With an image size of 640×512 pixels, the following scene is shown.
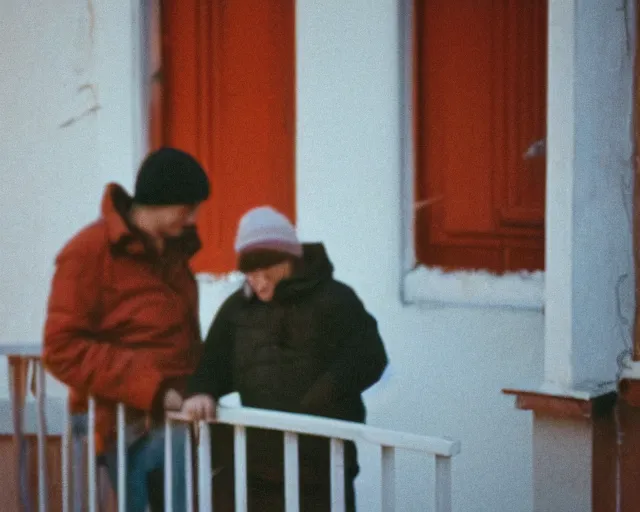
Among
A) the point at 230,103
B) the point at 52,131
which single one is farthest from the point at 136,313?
the point at 52,131

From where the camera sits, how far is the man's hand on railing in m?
3.35

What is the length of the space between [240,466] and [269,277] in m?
0.56

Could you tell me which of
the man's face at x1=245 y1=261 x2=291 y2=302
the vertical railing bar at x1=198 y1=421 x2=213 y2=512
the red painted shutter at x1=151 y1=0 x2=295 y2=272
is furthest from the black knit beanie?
the red painted shutter at x1=151 y1=0 x2=295 y2=272

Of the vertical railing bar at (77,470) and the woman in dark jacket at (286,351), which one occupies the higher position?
the woman in dark jacket at (286,351)

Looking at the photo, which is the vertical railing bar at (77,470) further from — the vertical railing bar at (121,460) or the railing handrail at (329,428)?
the railing handrail at (329,428)

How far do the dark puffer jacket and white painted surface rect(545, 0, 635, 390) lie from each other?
675 mm

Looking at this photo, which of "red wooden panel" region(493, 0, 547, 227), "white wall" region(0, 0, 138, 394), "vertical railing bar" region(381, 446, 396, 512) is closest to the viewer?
"vertical railing bar" region(381, 446, 396, 512)

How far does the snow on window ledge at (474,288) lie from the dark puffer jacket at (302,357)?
1081 millimetres

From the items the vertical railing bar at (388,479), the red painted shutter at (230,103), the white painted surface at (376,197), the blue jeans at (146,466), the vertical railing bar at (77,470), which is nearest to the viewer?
the vertical railing bar at (388,479)

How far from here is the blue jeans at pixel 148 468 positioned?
354cm

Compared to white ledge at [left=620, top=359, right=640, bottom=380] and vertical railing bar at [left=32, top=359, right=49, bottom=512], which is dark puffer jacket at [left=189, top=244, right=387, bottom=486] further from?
white ledge at [left=620, top=359, right=640, bottom=380]

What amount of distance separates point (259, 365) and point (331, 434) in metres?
0.43

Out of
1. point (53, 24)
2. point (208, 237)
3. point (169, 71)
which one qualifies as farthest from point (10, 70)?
point (208, 237)

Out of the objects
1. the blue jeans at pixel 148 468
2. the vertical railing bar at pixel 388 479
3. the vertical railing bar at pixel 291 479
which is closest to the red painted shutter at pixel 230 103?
the blue jeans at pixel 148 468
